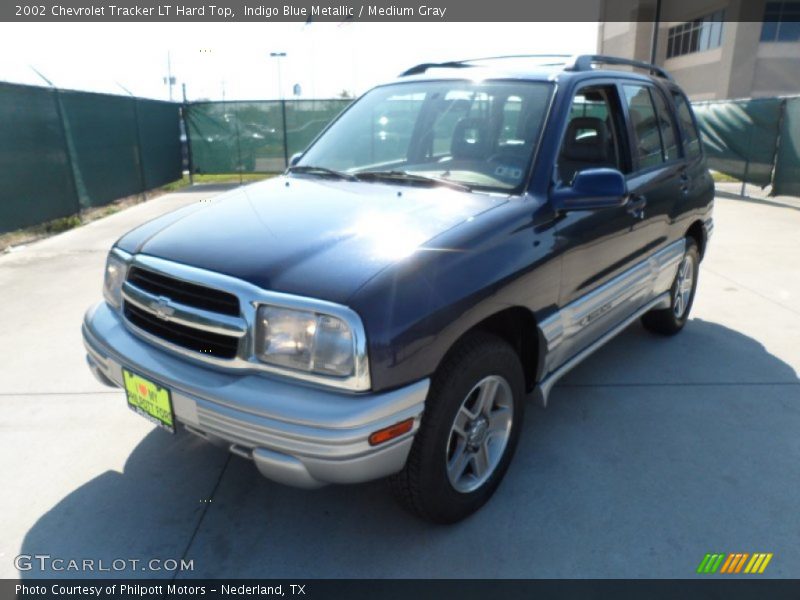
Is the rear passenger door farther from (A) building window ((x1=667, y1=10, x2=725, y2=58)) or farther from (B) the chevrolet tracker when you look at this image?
(A) building window ((x1=667, y1=10, x2=725, y2=58))

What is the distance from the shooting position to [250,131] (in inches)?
607

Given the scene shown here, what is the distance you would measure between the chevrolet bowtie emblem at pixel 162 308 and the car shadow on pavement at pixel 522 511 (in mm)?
944

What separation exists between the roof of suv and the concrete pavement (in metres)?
1.92

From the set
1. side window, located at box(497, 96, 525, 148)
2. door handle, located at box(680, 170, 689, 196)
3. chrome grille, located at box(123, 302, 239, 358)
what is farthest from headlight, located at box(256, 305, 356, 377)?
door handle, located at box(680, 170, 689, 196)

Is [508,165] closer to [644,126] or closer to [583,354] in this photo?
[583,354]

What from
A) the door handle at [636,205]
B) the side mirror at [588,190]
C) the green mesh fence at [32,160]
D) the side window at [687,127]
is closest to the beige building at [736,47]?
the side window at [687,127]

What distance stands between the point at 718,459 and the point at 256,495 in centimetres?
234

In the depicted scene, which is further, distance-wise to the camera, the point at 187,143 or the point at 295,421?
the point at 187,143

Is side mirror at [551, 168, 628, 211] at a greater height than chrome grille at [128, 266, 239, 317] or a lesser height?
greater

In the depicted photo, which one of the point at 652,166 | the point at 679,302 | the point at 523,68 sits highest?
the point at 523,68

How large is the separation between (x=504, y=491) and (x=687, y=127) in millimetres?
3306

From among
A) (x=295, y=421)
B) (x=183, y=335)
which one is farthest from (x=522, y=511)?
(x=183, y=335)

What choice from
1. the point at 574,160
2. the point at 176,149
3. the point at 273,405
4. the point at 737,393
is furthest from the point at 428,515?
the point at 176,149

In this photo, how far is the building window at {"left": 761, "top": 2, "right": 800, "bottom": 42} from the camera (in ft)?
110
